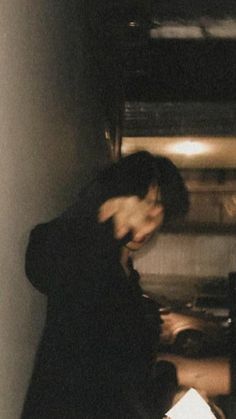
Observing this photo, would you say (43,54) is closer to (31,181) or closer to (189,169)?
(31,181)

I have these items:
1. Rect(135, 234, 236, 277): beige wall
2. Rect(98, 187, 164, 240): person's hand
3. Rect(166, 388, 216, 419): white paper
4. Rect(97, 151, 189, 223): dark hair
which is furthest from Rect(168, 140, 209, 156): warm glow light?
Rect(166, 388, 216, 419): white paper

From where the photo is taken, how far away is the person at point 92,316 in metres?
1.26

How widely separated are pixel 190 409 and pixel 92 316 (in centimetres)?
28

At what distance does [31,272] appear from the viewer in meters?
1.33

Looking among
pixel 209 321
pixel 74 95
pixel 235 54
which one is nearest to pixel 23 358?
pixel 74 95

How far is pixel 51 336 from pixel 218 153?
357cm

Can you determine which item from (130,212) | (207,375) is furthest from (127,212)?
(207,375)

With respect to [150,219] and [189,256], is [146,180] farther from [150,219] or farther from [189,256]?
[189,256]

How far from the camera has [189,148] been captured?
456cm

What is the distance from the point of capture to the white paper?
1.25 meters

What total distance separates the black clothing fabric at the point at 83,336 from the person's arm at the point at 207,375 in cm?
14

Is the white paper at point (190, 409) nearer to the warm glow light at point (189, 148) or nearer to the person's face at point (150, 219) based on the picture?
the person's face at point (150, 219)

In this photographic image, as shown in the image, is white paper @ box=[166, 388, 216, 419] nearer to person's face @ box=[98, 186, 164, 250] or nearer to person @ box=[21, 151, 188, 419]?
person @ box=[21, 151, 188, 419]

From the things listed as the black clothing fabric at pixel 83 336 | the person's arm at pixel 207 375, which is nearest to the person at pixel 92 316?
the black clothing fabric at pixel 83 336
